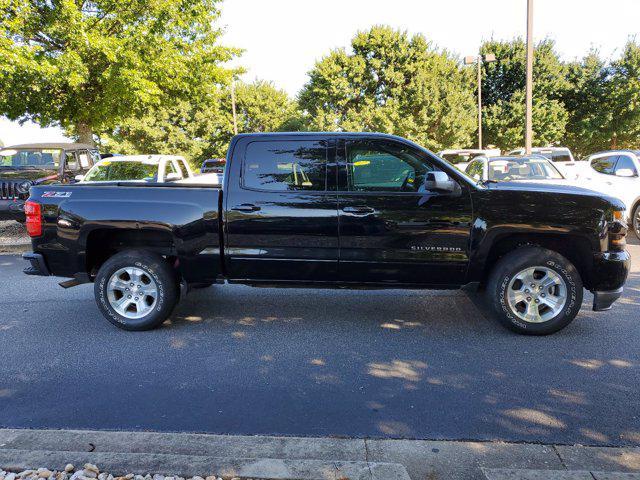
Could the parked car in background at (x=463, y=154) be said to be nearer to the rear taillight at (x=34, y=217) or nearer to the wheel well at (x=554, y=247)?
the wheel well at (x=554, y=247)

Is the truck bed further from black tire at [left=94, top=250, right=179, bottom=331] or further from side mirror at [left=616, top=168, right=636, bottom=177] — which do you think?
side mirror at [left=616, top=168, right=636, bottom=177]

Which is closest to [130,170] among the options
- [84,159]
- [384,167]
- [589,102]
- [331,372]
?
[84,159]

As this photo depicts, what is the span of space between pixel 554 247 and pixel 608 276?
524 mm

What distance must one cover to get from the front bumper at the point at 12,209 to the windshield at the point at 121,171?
172 cm

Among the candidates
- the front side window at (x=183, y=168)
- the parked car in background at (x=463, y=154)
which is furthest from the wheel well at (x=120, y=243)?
the parked car in background at (x=463, y=154)

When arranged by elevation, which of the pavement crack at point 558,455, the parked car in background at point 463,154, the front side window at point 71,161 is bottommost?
the pavement crack at point 558,455

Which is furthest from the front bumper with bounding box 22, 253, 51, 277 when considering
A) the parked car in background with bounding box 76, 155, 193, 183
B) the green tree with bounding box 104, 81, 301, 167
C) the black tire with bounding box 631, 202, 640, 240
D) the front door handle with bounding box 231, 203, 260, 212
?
the green tree with bounding box 104, 81, 301, 167

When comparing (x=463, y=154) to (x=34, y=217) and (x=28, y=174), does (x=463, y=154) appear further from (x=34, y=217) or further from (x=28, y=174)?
(x=34, y=217)

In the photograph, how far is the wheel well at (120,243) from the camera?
5.02 meters

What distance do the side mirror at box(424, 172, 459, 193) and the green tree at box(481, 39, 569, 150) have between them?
109 ft

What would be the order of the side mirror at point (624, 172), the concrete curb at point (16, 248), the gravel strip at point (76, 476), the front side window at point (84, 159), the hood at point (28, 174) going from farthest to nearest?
the front side window at point (84, 159), the hood at point (28, 174), the concrete curb at point (16, 248), the side mirror at point (624, 172), the gravel strip at point (76, 476)

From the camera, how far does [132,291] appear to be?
16.2 feet

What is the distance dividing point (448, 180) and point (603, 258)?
159 cm

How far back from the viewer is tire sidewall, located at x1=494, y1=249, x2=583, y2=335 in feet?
14.7
